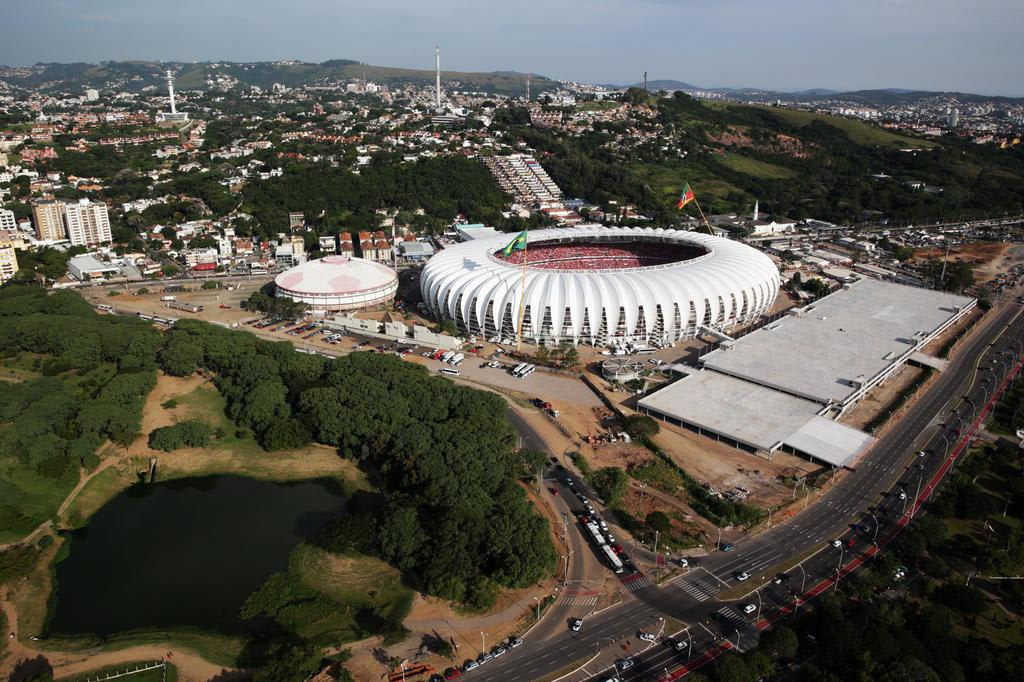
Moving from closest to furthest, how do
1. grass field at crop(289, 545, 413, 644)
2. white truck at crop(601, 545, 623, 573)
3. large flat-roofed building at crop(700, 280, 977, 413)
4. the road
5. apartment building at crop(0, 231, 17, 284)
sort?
the road → grass field at crop(289, 545, 413, 644) → white truck at crop(601, 545, 623, 573) → large flat-roofed building at crop(700, 280, 977, 413) → apartment building at crop(0, 231, 17, 284)

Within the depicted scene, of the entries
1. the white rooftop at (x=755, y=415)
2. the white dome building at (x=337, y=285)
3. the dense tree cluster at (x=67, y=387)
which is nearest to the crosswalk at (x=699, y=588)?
the white rooftop at (x=755, y=415)

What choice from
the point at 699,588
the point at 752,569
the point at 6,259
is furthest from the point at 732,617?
the point at 6,259

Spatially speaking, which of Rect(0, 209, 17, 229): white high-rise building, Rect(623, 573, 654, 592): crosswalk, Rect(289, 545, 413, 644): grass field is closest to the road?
Rect(623, 573, 654, 592): crosswalk

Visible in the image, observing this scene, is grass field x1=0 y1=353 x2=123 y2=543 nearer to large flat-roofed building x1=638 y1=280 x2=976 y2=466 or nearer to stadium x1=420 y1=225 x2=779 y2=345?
stadium x1=420 y1=225 x2=779 y2=345

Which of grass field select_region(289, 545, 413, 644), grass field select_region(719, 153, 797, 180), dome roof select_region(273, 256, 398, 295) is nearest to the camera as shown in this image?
grass field select_region(289, 545, 413, 644)

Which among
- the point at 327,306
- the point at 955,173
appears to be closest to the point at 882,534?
the point at 327,306

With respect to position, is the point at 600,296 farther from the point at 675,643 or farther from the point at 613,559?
the point at 675,643
